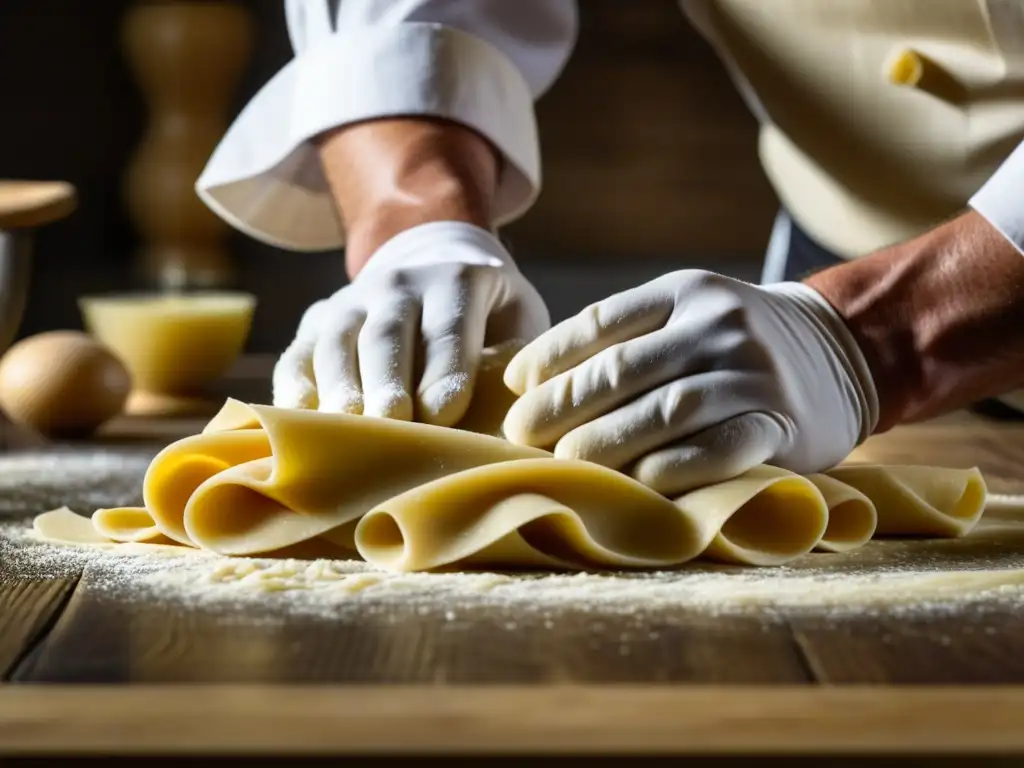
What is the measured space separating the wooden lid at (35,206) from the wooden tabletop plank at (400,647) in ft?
2.61

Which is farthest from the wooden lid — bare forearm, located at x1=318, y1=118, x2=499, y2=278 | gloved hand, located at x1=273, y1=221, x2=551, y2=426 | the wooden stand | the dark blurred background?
the dark blurred background

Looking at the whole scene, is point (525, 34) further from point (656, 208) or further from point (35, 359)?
point (656, 208)

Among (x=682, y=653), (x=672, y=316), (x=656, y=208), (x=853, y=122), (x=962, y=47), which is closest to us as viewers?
(x=682, y=653)

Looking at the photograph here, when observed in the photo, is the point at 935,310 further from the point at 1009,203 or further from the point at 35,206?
the point at 35,206

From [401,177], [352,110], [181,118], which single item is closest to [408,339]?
[401,177]

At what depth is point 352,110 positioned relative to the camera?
1.47 meters

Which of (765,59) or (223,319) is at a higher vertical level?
(765,59)

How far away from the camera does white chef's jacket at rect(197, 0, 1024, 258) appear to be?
1452 mm

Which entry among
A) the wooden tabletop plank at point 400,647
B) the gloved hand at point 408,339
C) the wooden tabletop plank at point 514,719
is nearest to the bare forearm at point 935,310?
the gloved hand at point 408,339

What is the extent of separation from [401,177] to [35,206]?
0.43 m

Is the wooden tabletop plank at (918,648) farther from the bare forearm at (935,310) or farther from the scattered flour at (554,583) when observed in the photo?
the bare forearm at (935,310)

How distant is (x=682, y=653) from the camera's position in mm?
708

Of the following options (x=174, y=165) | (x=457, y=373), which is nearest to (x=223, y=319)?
(x=174, y=165)

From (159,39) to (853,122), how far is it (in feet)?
5.51
